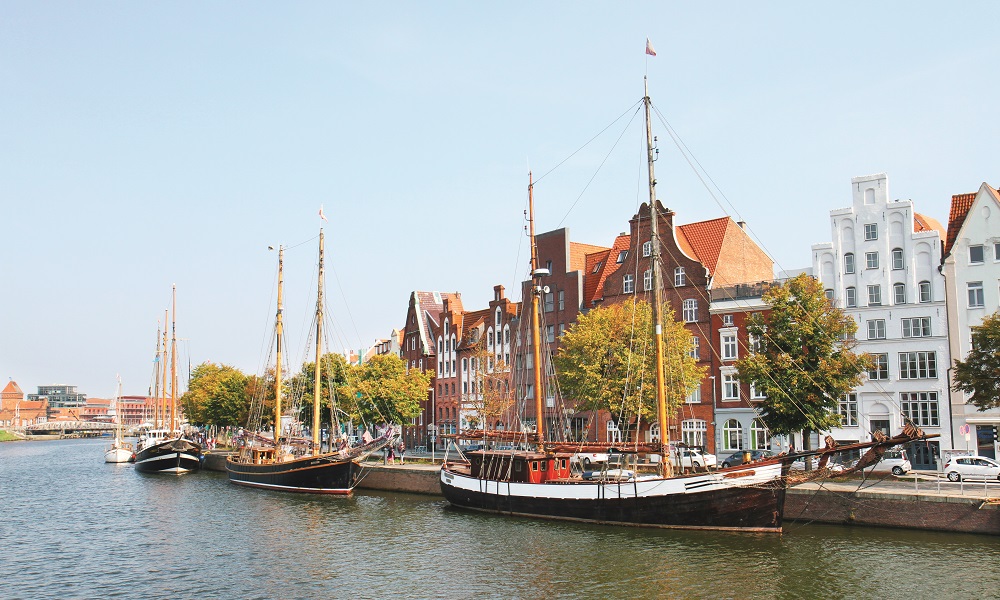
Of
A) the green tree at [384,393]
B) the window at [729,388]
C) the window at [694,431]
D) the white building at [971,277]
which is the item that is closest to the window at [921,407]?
the white building at [971,277]

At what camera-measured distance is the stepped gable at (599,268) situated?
81312mm

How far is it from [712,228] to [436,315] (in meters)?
48.2

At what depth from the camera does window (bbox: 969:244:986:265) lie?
5844 centimetres

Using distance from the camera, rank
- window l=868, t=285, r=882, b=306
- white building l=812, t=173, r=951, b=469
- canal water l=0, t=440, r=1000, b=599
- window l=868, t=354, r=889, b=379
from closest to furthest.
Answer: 1. canal water l=0, t=440, r=1000, b=599
2. white building l=812, t=173, r=951, b=469
3. window l=868, t=354, r=889, b=379
4. window l=868, t=285, r=882, b=306

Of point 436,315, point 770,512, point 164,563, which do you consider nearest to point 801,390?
point 770,512

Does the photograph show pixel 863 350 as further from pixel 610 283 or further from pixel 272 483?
pixel 272 483

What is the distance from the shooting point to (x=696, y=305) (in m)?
71.8

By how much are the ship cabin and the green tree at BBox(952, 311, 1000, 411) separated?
22508 millimetres

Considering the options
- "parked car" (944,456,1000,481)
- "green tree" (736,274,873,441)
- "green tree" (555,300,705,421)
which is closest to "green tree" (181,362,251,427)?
"green tree" (555,300,705,421)

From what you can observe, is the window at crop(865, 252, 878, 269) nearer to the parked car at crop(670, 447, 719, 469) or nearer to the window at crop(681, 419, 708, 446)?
the window at crop(681, 419, 708, 446)

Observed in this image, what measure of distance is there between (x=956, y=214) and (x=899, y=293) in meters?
7.04

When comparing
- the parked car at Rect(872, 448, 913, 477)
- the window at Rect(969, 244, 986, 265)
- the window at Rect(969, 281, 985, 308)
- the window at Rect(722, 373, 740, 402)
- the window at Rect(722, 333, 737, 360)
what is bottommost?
the parked car at Rect(872, 448, 913, 477)

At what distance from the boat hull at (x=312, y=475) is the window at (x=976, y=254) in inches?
1839

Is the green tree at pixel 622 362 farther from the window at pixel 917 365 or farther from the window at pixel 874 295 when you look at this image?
the window at pixel 917 365
